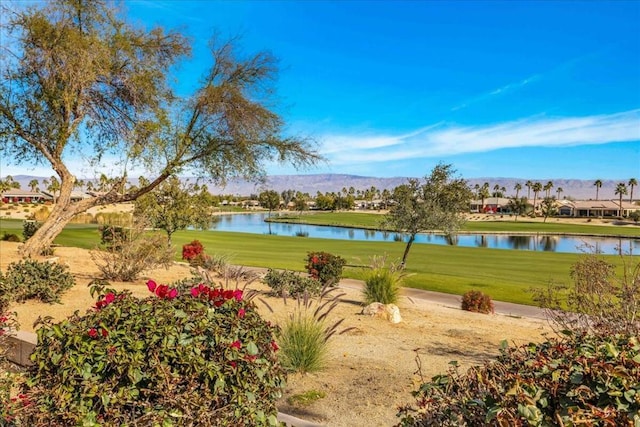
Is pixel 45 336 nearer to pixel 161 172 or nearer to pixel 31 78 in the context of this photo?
pixel 161 172

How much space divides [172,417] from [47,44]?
61.7ft

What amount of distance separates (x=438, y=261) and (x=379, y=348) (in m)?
26.5

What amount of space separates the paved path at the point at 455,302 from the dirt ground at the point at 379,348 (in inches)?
42.0

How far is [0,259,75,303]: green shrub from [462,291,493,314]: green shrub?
10896 mm

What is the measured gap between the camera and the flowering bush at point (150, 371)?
3.47 metres

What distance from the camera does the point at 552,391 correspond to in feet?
8.59

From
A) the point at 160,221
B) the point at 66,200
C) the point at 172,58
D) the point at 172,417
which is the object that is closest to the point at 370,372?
the point at 172,417

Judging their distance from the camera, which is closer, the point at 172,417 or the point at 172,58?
the point at 172,417

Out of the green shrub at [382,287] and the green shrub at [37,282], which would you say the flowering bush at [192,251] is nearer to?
the green shrub at [37,282]

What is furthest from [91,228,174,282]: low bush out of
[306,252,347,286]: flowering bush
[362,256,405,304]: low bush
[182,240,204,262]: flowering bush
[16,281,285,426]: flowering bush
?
[16,281,285,426]: flowering bush

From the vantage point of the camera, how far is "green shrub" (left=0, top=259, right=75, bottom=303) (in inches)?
440

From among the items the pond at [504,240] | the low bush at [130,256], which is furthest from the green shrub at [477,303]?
the pond at [504,240]

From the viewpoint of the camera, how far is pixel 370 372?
7.45 metres

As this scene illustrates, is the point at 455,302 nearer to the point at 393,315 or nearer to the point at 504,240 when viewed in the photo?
the point at 393,315
